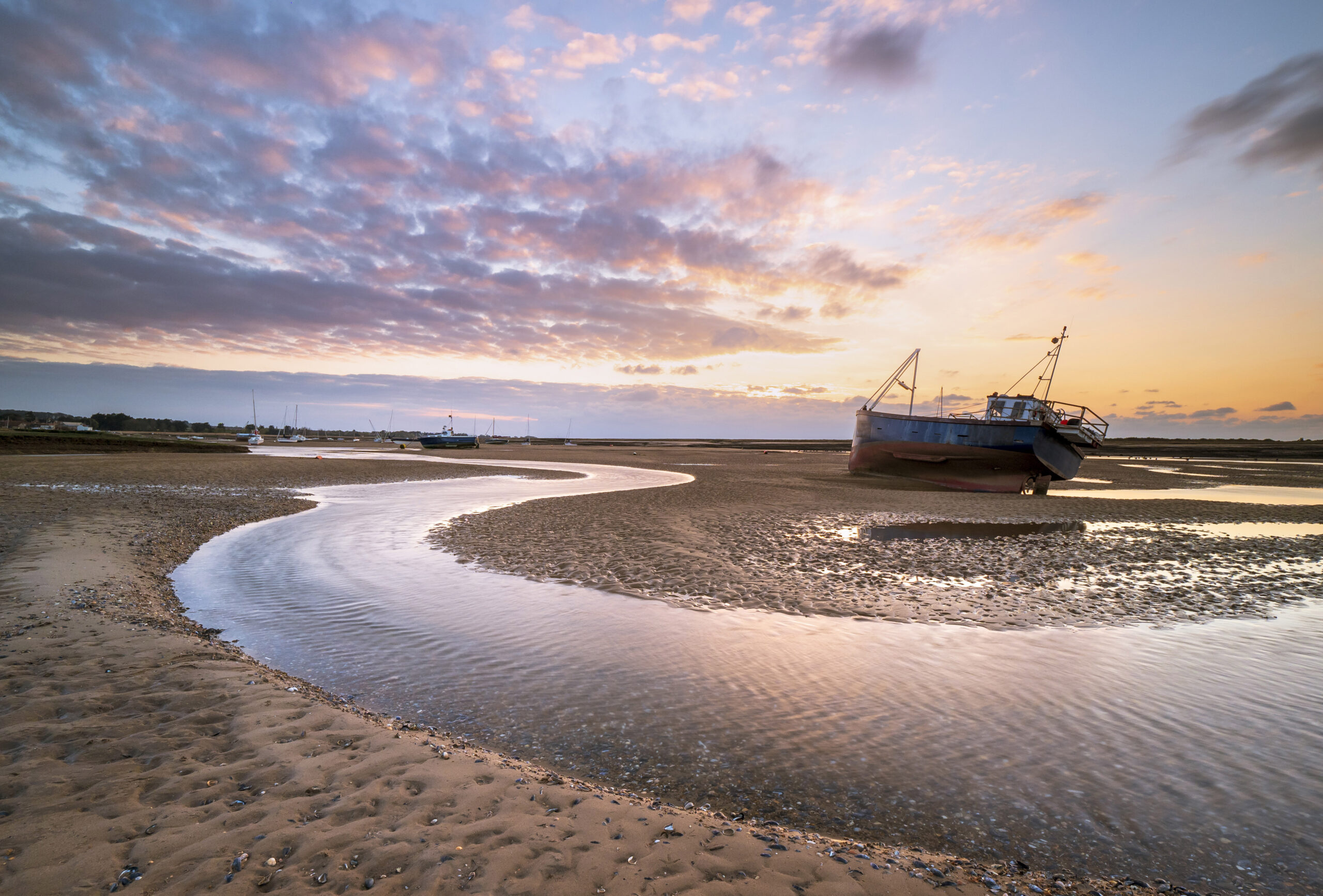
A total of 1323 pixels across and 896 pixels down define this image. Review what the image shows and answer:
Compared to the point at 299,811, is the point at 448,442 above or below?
above

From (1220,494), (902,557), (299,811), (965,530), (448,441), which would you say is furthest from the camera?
(448,441)

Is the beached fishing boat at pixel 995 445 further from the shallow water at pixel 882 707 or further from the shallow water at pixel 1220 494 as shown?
the shallow water at pixel 882 707

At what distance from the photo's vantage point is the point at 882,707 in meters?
6.91

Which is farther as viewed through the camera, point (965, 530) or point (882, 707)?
A: point (965, 530)

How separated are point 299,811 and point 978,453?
3950cm

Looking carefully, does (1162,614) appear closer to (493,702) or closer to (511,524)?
(493,702)

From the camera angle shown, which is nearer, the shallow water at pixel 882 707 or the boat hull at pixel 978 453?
the shallow water at pixel 882 707

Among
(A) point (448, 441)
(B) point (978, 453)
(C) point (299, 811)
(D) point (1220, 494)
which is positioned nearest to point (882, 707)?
(C) point (299, 811)

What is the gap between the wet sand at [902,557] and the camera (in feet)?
37.3

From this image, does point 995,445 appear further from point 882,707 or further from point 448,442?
point 448,442

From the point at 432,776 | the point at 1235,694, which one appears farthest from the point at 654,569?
the point at 1235,694

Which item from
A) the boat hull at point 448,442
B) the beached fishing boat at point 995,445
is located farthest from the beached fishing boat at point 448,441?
the beached fishing boat at point 995,445

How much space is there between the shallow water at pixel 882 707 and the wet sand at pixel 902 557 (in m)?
1.02

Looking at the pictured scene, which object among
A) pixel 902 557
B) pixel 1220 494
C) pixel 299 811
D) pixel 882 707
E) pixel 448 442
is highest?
pixel 448 442
